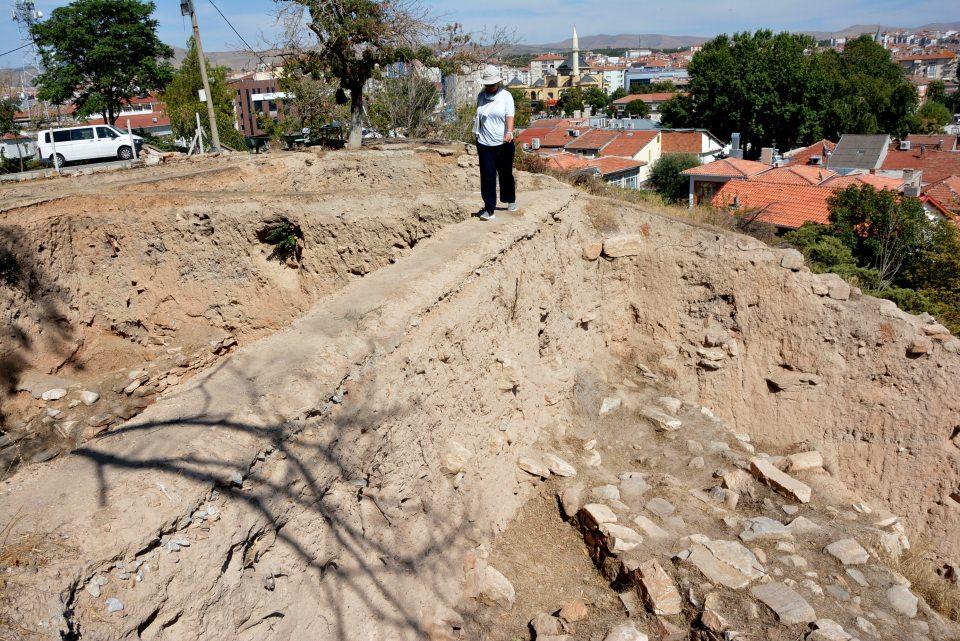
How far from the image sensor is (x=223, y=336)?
28.1ft

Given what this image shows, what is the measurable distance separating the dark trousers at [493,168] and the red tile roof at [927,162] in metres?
36.5

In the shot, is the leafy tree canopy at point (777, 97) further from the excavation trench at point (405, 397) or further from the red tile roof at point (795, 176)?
the excavation trench at point (405, 397)

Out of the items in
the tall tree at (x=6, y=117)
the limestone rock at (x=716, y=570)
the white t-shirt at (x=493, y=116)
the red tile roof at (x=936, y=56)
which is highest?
the red tile roof at (x=936, y=56)

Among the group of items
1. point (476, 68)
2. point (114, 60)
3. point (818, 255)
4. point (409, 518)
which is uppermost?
point (114, 60)

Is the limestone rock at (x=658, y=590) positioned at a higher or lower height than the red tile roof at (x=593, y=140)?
lower

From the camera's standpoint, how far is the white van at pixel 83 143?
70.2 feet

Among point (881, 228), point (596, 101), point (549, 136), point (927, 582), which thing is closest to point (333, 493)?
point (927, 582)

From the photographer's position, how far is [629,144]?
4200 cm

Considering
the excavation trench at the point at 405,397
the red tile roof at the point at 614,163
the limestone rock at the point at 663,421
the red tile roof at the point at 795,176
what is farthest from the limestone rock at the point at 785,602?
the red tile roof at the point at 614,163

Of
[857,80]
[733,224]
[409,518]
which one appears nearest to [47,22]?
[733,224]

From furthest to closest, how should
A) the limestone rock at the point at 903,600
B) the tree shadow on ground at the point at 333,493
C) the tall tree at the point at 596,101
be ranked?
the tall tree at the point at 596,101 < the limestone rock at the point at 903,600 < the tree shadow on ground at the point at 333,493

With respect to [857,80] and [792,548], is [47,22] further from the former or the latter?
[857,80]

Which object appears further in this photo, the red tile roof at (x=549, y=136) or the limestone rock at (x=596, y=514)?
the red tile roof at (x=549, y=136)

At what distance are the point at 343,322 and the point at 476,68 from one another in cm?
1137
